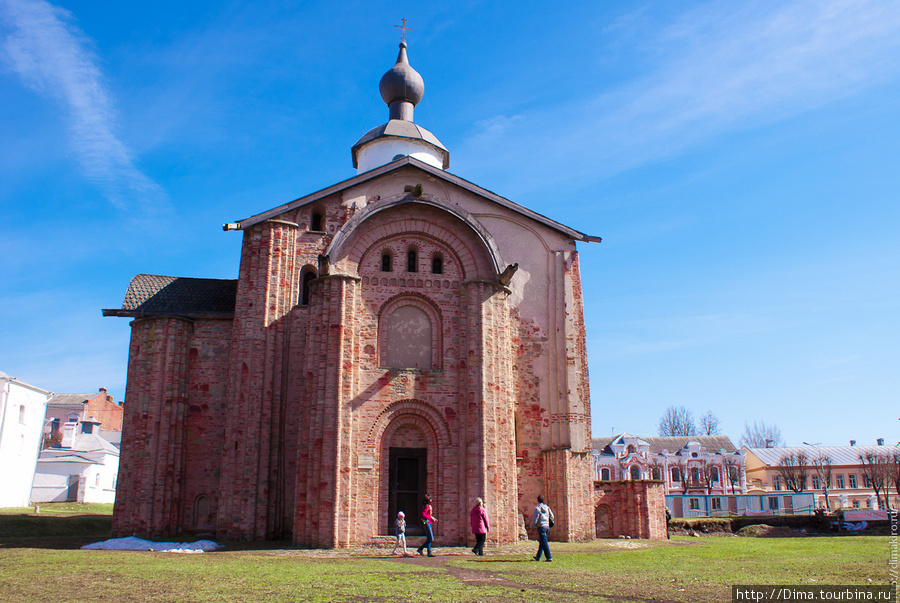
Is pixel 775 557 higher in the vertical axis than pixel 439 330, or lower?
lower

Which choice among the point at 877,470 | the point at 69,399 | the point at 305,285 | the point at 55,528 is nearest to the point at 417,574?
the point at 305,285

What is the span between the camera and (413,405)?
57.3 ft

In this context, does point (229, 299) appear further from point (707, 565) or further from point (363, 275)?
point (707, 565)

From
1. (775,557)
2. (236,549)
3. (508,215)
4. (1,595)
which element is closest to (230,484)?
(236,549)

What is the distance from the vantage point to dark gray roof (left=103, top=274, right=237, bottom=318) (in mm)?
20859

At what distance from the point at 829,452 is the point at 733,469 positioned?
11.5 metres

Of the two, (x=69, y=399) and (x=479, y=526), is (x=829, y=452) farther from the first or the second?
(x=69, y=399)

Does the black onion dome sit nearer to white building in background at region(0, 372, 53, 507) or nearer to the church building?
the church building

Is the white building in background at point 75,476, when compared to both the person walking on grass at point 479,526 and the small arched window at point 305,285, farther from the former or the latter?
the person walking on grass at point 479,526

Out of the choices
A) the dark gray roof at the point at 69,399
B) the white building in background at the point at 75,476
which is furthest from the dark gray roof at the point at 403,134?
the dark gray roof at the point at 69,399

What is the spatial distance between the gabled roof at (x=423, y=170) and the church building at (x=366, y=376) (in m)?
0.04

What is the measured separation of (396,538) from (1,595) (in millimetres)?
8421

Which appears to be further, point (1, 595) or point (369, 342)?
point (369, 342)

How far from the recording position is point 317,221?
2039cm
